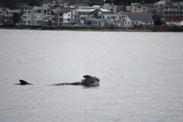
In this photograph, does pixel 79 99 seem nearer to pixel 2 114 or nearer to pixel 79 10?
pixel 2 114

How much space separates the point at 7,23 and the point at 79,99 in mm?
127005

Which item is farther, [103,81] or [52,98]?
[103,81]

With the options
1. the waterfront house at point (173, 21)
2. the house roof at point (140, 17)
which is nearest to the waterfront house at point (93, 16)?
the house roof at point (140, 17)

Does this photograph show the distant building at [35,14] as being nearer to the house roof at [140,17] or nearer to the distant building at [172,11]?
the house roof at [140,17]

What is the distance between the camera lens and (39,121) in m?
14.3

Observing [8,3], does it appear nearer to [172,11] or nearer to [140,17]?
[140,17]

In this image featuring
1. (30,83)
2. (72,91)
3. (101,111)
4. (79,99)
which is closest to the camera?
(101,111)

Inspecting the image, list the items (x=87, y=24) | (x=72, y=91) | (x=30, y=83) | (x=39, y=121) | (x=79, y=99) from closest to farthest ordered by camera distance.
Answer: (x=39, y=121) → (x=79, y=99) → (x=72, y=91) → (x=30, y=83) → (x=87, y=24)

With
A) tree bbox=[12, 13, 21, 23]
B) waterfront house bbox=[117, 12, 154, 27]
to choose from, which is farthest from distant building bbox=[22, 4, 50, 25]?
waterfront house bbox=[117, 12, 154, 27]

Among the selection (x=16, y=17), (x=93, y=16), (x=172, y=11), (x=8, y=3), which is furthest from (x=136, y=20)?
(x=8, y=3)

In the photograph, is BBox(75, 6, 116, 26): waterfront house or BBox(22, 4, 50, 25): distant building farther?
BBox(22, 4, 50, 25): distant building

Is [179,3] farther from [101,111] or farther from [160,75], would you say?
[101,111]

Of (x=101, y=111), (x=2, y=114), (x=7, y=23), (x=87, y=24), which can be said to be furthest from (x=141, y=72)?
(x=7, y=23)

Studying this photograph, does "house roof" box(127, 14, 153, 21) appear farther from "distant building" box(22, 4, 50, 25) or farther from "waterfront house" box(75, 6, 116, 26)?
"distant building" box(22, 4, 50, 25)
